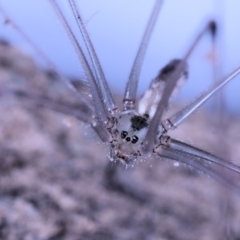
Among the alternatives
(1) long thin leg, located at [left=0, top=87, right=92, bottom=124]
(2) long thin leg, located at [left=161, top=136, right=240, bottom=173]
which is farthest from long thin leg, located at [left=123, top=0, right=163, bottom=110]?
(1) long thin leg, located at [left=0, top=87, right=92, bottom=124]

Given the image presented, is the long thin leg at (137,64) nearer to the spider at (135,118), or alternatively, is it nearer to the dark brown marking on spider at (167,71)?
the spider at (135,118)

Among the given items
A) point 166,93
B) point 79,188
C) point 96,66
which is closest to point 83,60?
point 96,66

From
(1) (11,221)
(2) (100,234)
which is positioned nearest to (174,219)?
(2) (100,234)

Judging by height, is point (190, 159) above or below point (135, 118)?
below

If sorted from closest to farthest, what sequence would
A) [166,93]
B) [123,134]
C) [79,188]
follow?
1. [166,93]
2. [123,134]
3. [79,188]

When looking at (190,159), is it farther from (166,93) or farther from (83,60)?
(83,60)

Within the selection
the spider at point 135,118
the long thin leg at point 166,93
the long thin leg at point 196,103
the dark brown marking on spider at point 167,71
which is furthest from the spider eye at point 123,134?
the dark brown marking on spider at point 167,71

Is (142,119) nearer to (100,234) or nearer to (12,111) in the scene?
(100,234)
